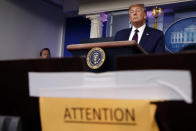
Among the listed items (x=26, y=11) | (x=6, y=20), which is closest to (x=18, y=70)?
(x=6, y=20)

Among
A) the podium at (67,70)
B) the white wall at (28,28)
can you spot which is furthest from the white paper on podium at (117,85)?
the white wall at (28,28)

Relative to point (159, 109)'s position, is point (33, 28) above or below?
above

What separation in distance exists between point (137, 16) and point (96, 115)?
168 cm

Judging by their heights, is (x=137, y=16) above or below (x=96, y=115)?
above

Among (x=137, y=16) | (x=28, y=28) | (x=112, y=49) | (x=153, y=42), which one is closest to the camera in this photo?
(x=112, y=49)

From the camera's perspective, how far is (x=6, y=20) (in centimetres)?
454

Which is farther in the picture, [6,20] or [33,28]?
[33,28]

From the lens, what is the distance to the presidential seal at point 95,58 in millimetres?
1224

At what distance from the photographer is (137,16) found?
→ 2248 mm

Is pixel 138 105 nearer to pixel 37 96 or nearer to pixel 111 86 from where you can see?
pixel 111 86

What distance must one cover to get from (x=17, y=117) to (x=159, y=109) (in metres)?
0.44

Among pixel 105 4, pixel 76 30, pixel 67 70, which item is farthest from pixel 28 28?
pixel 67 70

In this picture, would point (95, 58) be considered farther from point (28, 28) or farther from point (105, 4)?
point (28, 28)

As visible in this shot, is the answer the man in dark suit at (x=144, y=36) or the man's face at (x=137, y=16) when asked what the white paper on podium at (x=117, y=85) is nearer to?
the man in dark suit at (x=144, y=36)
